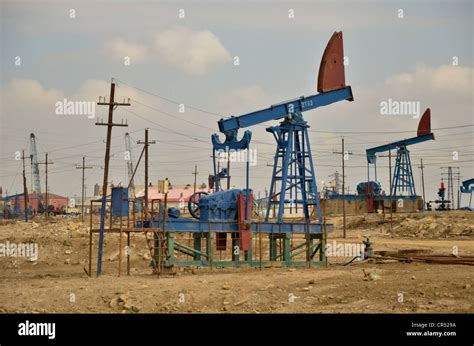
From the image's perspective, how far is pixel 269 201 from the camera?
2864 centimetres

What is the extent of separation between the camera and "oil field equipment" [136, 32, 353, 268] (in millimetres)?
25188

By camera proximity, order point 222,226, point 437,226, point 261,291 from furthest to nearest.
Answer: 1. point 437,226
2. point 222,226
3. point 261,291

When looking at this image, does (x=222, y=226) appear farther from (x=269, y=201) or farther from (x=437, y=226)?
(x=437, y=226)

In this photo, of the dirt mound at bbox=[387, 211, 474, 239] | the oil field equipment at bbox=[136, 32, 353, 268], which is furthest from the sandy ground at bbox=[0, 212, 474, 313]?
the dirt mound at bbox=[387, 211, 474, 239]

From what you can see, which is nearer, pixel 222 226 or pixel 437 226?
pixel 222 226

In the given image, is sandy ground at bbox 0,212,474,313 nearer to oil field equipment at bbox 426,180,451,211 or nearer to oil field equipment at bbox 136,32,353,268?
oil field equipment at bbox 136,32,353,268

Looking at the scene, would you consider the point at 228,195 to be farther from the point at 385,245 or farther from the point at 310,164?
the point at 385,245

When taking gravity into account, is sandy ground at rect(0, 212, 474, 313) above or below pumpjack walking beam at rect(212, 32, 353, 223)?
below

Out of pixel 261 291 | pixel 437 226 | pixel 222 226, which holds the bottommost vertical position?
pixel 261 291

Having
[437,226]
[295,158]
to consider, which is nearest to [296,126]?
[295,158]

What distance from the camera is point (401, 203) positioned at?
5622cm

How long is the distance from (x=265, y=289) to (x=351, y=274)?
4172 mm

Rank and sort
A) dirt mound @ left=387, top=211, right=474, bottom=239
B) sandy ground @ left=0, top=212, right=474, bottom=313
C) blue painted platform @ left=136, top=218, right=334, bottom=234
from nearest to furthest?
sandy ground @ left=0, top=212, right=474, bottom=313 < blue painted platform @ left=136, top=218, right=334, bottom=234 < dirt mound @ left=387, top=211, right=474, bottom=239
